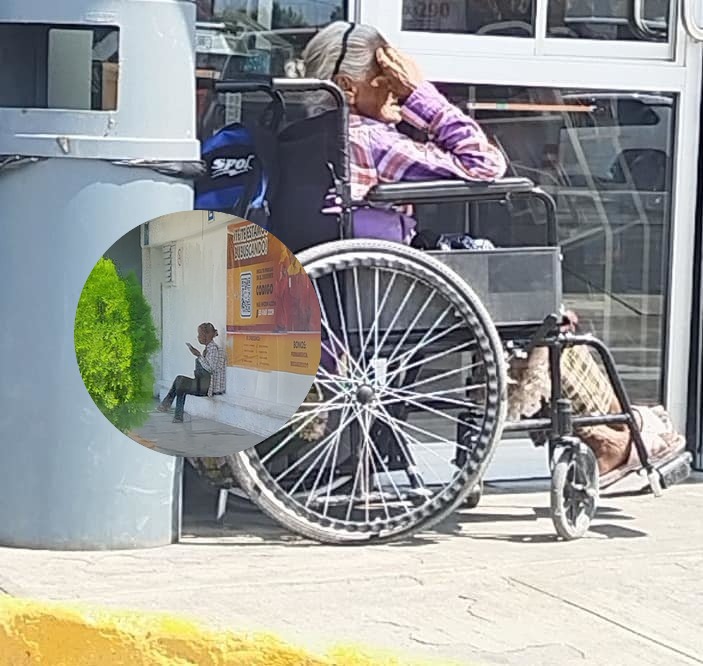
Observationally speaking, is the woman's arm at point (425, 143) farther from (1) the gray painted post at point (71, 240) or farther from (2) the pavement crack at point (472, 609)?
(2) the pavement crack at point (472, 609)

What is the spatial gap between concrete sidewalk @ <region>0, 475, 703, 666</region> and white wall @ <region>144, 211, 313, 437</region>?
652 mm

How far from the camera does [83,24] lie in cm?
449

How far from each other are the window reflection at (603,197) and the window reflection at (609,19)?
25 cm

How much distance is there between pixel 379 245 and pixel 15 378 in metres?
1.28

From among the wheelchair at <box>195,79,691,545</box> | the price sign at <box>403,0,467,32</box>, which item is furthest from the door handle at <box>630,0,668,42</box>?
the wheelchair at <box>195,79,691,545</box>

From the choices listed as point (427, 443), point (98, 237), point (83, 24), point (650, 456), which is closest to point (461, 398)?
point (427, 443)

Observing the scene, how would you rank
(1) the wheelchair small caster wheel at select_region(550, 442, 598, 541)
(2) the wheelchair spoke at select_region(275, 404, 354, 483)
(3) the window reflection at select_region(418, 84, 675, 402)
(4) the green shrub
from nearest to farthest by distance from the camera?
(4) the green shrub
(2) the wheelchair spoke at select_region(275, 404, 354, 483)
(1) the wheelchair small caster wheel at select_region(550, 442, 598, 541)
(3) the window reflection at select_region(418, 84, 675, 402)

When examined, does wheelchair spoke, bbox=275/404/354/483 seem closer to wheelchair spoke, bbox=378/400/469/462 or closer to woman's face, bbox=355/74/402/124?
wheelchair spoke, bbox=378/400/469/462

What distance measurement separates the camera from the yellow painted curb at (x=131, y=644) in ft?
10.5

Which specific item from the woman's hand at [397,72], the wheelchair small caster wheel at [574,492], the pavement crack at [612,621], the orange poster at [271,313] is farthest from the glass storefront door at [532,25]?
the orange poster at [271,313]

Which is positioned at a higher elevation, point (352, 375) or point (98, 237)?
point (98, 237)

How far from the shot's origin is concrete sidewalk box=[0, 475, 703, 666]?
3896mm

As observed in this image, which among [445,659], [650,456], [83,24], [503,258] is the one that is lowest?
[445,659]

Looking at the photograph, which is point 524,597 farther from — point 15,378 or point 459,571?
point 15,378
